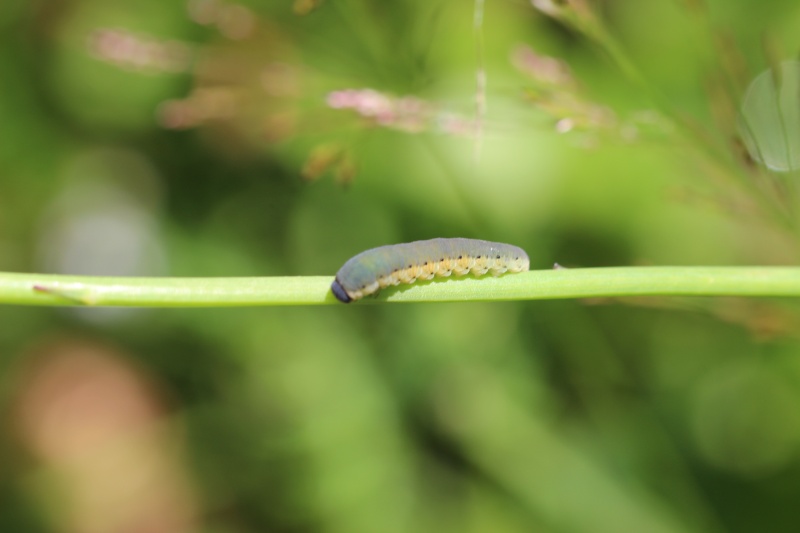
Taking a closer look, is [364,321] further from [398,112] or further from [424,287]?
[424,287]

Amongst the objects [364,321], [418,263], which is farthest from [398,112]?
[364,321]

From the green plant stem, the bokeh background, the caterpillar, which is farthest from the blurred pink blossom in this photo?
the bokeh background

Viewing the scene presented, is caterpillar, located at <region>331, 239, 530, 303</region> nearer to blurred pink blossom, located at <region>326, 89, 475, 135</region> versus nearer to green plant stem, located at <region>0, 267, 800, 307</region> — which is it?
green plant stem, located at <region>0, 267, 800, 307</region>

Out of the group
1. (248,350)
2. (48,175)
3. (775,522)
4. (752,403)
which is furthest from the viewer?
(48,175)

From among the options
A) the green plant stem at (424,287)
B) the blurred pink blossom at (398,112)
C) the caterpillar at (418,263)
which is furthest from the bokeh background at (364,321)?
the green plant stem at (424,287)

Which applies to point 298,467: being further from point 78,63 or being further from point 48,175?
point 78,63

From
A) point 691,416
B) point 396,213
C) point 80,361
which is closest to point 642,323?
point 691,416
